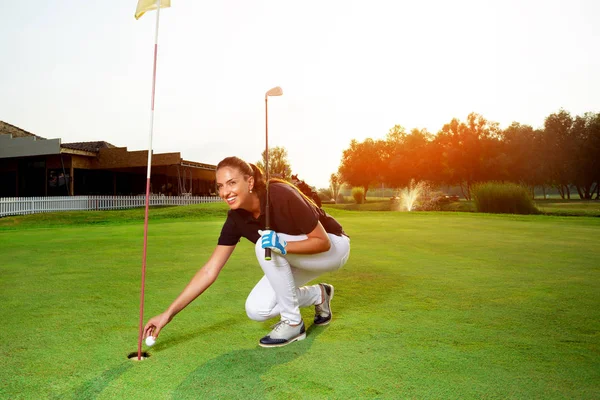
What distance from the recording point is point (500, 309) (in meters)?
4.06

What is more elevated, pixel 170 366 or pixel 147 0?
pixel 147 0

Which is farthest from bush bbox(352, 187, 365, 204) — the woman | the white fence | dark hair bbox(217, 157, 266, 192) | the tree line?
dark hair bbox(217, 157, 266, 192)

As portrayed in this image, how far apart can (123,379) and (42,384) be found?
1.32ft

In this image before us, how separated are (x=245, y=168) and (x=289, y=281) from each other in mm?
912

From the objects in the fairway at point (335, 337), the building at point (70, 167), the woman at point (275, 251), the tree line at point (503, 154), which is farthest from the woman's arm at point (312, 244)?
the tree line at point (503, 154)

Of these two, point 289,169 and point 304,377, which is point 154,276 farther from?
point 289,169

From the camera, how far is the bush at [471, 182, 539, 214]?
79.0 ft

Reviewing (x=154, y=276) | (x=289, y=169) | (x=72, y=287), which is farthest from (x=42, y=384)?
(x=289, y=169)

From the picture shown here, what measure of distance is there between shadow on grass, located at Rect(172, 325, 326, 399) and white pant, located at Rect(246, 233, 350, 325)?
0.42 m

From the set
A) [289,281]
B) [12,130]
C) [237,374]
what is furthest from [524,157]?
[237,374]

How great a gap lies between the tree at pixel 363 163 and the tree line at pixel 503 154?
93.1 inches

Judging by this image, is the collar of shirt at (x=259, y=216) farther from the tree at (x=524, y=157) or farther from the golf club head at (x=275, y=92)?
the tree at (x=524, y=157)

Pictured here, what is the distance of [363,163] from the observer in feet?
205

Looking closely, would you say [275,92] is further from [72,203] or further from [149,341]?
[72,203]
